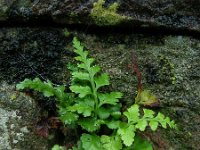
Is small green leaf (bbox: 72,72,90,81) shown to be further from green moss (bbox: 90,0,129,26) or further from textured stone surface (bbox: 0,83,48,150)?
green moss (bbox: 90,0,129,26)

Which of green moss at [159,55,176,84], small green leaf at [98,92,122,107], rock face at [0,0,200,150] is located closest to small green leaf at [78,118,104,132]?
small green leaf at [98,92,122,107]

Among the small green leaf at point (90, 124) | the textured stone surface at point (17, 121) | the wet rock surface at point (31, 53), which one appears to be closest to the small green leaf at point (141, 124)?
the small green leaf at point (90, 124)

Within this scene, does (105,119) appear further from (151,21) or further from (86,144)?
(151,21)

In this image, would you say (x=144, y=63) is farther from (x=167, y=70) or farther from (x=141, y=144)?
(x=141, y=144)

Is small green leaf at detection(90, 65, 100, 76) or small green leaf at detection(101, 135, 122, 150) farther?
small green leaf at detection(90, 65, 100, 76)

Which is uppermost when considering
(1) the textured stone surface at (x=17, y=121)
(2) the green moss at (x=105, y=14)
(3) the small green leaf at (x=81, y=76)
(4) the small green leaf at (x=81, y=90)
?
(2) the green moss at (x=105, y=14)

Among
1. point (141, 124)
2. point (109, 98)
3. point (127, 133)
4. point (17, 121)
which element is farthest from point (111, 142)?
point (17, 121)

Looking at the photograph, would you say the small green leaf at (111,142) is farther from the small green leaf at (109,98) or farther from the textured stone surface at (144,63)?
the textured stone surface at (144,63)
